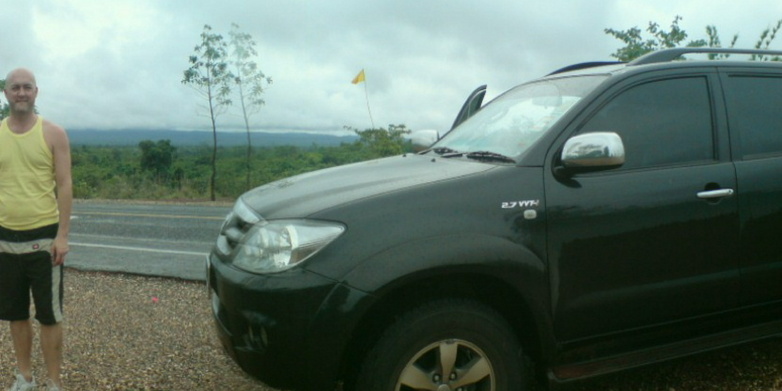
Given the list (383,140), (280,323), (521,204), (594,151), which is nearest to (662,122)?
(594,151)

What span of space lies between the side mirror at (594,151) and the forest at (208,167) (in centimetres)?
886

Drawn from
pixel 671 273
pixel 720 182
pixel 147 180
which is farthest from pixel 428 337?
pixel 147 180

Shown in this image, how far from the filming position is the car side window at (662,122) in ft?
11.4

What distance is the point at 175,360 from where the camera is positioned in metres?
4.58

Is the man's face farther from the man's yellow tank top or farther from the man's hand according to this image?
the man's hand

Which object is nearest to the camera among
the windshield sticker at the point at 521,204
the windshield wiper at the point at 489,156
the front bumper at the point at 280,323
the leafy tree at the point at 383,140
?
the front bumper at the point at 280,323

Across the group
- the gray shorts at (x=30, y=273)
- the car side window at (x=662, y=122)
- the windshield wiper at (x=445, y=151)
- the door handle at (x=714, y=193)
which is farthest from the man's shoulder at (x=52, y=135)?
the door handle at (x=714, y=193)

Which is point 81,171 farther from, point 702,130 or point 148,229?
point 702,130

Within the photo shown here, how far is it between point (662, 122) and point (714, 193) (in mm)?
422

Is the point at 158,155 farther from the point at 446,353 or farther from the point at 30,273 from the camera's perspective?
the point at 446,353

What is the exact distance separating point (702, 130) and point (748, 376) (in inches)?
59.6

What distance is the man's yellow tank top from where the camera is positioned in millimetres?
3918

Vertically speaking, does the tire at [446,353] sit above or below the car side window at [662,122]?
below

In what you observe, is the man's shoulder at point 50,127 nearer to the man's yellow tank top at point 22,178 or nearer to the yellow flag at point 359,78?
the man's yellow tank top at point 22,178
